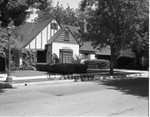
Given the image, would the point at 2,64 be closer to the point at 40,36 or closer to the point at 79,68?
the point at 40,36

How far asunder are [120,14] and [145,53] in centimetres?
1600

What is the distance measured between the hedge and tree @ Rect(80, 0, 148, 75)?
3.45m

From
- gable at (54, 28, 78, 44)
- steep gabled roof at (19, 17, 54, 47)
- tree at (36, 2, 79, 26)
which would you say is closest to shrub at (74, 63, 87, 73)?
gable at (54, 28, 78, 44)

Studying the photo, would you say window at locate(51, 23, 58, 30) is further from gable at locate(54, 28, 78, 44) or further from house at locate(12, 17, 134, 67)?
gable at locate(54, 28, 78, 44)

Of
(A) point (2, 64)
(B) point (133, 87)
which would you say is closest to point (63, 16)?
(A) point (2, 64)

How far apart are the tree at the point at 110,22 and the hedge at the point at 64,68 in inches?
136

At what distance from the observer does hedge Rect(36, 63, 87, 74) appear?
24.2 m

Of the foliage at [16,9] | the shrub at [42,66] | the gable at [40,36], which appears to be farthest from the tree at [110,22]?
the foliage at [16,9]

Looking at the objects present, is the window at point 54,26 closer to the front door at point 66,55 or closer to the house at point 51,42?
the house at point 51,42

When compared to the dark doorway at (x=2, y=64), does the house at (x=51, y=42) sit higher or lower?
higher

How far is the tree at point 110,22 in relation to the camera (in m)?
21.7

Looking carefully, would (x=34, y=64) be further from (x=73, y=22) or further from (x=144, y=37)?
(x=73, y=22)

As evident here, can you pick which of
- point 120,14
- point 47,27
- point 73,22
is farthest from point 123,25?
point 73,22

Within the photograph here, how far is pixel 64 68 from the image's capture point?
24.2 metres
